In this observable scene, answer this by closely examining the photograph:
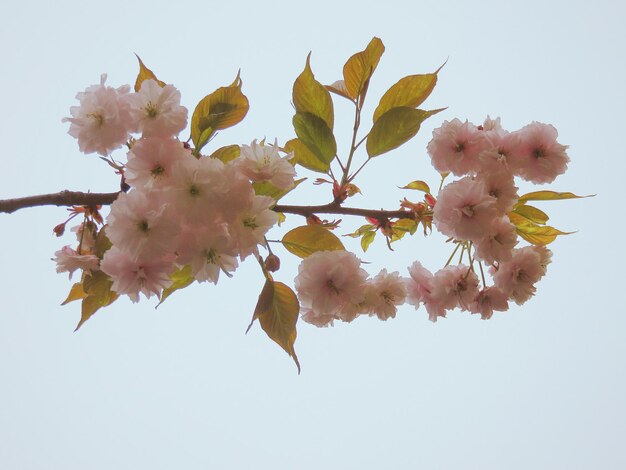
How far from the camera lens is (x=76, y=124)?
619 mm

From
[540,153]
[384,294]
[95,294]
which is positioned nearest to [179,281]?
[95,294]

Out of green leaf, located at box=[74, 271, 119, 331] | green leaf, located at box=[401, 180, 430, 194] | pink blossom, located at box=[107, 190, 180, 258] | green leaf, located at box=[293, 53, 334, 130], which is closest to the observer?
pink blossom, located at box=[107, 190, 180, 258]

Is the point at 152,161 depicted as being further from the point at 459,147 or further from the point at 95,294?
the point at 459,147

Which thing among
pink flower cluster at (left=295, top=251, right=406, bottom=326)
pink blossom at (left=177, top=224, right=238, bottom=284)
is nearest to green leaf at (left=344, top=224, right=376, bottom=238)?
pink flower cluster at (left=295, top=251, right=406, bottom=326)

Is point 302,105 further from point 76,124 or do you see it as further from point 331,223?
point 76,124

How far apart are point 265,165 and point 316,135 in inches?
5.6

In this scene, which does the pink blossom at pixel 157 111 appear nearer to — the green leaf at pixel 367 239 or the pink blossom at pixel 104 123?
the pink blossom at pixel 104 123

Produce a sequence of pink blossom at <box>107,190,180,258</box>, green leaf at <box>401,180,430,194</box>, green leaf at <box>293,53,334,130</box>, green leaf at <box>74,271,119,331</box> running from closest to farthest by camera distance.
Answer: pink blossom at <box>107,190,180,258</box> → green leaf at <box>74,271,119,331</box> → green leaf at <box>293,53,334,130</box> → green leaf at <box>401,180,430,194</box>

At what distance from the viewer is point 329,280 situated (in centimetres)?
67

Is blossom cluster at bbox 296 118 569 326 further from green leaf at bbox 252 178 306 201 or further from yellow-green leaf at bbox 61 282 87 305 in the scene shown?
yellow-green leaf at bbox 61 282 87 305

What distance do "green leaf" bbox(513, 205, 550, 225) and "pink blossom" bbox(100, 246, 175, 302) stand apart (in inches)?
21.3

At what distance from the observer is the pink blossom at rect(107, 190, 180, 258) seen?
519 mm

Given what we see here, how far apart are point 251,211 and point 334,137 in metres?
0.21

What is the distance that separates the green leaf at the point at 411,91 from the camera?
0.74 metres
